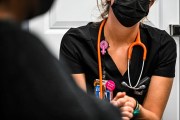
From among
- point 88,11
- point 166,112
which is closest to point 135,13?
point 88,11

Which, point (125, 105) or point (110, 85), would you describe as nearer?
point (125, 105)

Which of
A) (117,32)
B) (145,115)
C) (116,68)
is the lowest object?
(145,115)

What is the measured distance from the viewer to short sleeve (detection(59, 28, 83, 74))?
128 cm

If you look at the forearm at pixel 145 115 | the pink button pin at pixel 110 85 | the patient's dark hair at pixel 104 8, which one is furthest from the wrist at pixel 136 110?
the patient's dark hair at pixel 104 8

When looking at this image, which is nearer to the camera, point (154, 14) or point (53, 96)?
point (53, 96)

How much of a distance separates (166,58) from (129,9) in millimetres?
252

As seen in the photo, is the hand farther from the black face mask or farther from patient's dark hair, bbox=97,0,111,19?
patient's dark hair, bbox=97,0,111,19

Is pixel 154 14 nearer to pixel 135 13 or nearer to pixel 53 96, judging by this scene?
pixel 135 13

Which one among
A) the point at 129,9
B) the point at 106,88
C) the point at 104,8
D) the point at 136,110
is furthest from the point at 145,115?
the point at 104,8

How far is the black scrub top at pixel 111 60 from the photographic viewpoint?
129 centimetres

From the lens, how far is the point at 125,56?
1.35 meters

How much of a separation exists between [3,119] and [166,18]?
147cm

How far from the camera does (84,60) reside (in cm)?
129

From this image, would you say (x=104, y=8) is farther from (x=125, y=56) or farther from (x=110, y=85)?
(x=110, y=85)
